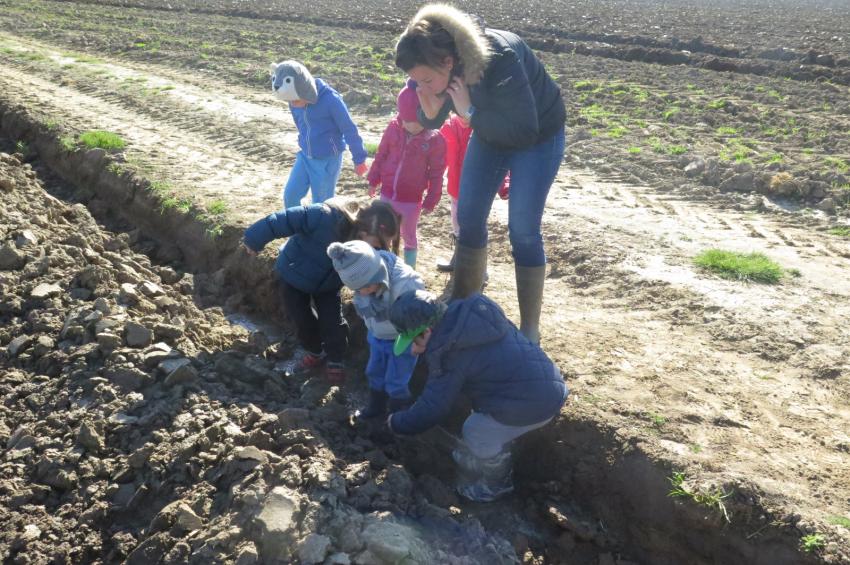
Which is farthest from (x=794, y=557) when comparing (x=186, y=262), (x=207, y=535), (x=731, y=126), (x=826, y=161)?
(x=731, y=126)

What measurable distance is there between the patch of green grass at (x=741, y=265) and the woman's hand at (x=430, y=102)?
3039 millimetres

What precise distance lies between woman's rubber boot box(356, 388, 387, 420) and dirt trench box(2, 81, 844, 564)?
0.16m

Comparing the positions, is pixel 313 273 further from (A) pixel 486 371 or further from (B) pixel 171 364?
(A) pixel 486 371

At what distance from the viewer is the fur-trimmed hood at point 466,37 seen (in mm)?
3830

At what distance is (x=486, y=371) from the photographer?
13.5ft

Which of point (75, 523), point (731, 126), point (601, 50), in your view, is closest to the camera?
point (75, 523)

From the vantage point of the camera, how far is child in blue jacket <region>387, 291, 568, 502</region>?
156 inches

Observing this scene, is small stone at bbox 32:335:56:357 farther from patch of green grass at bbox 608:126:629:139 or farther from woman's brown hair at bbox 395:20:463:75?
patch of green grass at bbox 608:126:629:139

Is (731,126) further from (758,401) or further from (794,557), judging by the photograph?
(794,557)

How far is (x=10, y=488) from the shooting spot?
405cm

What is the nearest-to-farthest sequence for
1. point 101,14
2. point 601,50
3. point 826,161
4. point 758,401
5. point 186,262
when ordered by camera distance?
point 758,401
point 186,262
point 826,161
point 601,50
point 101,14

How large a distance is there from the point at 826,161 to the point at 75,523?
9207mm

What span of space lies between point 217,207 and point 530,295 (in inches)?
154

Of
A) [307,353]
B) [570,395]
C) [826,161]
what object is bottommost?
[307,353]
